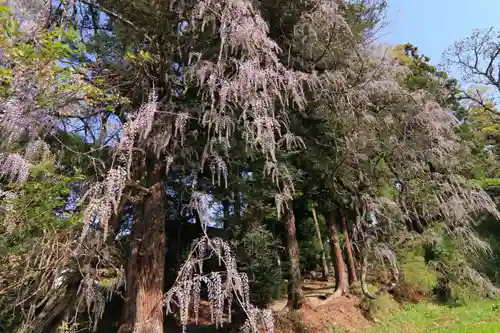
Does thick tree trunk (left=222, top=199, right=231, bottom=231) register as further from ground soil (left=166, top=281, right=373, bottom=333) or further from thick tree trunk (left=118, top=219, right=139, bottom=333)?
thick tree trunk (left=118, top=219, right=139, bottom=333)

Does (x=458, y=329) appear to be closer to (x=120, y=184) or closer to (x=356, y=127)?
A: (x=356, y=127)

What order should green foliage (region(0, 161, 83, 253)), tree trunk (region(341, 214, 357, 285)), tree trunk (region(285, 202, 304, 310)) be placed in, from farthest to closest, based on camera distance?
1. tree trunk (region(341, 214, 357, 285))
2. tree trunk (region(285, 202, 304, 310))
3. green foliage (region(0, 161, 83, 253))

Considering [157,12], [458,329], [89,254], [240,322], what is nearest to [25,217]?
[89,254]

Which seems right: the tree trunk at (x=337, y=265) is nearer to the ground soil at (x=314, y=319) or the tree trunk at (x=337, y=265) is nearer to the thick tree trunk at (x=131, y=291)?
the ground soil at (x=314, y=319)

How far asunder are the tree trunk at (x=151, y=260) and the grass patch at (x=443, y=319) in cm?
394

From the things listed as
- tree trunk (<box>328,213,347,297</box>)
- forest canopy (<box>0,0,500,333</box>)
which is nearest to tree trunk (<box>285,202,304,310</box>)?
forest canopy (<box>0,0,500,333</box>)

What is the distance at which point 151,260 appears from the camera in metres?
4.55

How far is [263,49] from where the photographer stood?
4375mm

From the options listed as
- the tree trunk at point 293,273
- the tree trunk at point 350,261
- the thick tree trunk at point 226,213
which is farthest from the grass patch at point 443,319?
the thick tree trunk at point 226,213

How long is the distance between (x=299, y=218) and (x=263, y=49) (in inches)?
230

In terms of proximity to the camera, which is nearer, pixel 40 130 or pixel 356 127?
pixel 40 130

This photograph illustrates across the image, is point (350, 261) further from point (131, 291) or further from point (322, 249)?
point (131, 291)

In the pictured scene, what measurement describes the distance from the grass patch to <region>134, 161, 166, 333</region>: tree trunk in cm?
394

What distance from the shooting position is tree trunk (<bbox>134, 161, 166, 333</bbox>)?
13.9 ft
